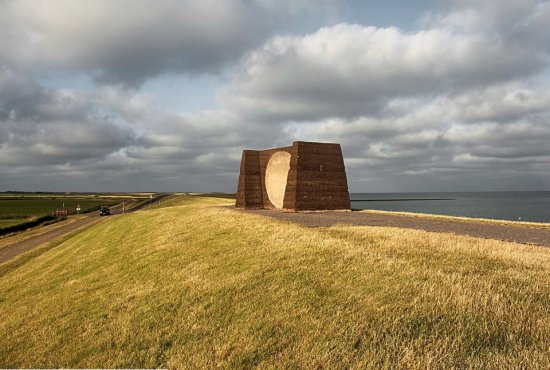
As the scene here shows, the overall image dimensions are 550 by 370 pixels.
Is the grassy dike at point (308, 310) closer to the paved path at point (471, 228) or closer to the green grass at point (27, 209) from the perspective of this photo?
the paved path at point (471, 228)

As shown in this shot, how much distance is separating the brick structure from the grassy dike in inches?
775

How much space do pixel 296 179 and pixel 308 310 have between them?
26791mm

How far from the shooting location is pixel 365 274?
33.0 ft

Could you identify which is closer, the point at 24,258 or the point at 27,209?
the point at 24,258

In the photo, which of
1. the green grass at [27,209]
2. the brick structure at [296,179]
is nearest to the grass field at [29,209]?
the green grass at [27,209]

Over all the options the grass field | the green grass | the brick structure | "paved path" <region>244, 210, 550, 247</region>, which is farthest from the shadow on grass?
the grass field

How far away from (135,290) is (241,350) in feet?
22.7

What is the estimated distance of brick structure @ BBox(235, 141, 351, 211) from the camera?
35.2 meters

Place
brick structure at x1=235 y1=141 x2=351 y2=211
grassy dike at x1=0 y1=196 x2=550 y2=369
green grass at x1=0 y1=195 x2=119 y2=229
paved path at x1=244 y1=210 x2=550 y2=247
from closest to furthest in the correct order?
grassy dike at x1=0 y1=196 x2=550 y2=369 → paved path at x1=244 y1=210 x2=550 y2=247 → brick structure at x1=235 y1=141 x2=351 y2=211 → green grass at x1=0 y1=195 x2=119 y2=229

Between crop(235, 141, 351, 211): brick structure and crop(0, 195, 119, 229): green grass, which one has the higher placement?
crop(235, 141, 351, 211): brick structure

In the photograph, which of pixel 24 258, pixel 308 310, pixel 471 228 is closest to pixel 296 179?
pixel 471 228

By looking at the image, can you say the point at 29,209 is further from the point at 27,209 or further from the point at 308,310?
the point at 308,310

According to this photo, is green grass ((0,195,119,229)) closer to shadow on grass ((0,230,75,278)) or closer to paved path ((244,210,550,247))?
shadow on grass ((0,230,75,278))

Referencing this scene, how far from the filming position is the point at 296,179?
115 feet
